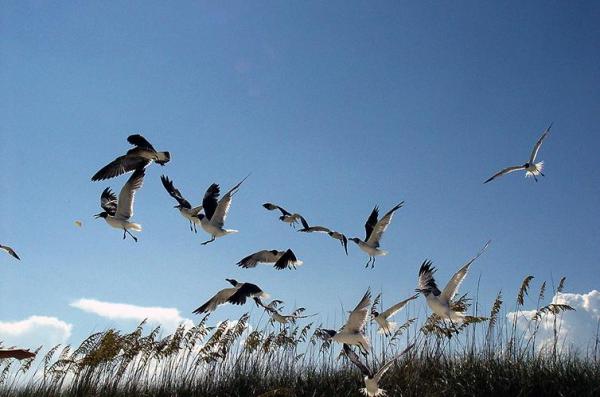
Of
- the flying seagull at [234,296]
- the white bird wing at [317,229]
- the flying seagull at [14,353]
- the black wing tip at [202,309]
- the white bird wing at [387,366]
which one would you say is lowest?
the flying seagull at [14,353]

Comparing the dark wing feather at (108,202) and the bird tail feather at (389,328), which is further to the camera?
the dark wing feather at (108,202)

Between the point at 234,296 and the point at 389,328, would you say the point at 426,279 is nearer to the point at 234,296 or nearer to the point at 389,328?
the point at 389,328

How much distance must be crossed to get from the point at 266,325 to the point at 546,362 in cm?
502

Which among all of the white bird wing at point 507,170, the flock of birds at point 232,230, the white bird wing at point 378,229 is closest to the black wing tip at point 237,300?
the flock of birds at point 232,230

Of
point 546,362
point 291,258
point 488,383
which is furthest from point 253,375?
point 546,362

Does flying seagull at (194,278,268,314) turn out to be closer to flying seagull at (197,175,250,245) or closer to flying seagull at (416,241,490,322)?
flying seagull at (197,175,250,245)

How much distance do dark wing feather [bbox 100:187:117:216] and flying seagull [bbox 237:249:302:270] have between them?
3170 millimetres

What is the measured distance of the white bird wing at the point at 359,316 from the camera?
28.5 ft

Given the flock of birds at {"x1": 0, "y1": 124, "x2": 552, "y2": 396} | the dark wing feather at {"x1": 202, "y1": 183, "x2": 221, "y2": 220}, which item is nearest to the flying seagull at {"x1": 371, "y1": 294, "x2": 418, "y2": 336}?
the flock of birds at {"x1": 0, "y1": 124, "x2": 552, "y2": 396}

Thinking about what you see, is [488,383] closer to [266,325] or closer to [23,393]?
[266,325]

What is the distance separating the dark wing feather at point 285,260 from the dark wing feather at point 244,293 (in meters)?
0.88

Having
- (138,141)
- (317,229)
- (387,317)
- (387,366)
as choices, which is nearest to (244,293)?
(317,229)

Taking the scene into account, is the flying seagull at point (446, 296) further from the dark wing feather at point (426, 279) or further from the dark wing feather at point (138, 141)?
the dark wing feather at point (138, 141)

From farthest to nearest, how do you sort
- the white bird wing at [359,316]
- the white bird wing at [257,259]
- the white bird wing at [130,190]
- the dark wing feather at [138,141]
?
the white bird wing at [130,190] → the white bird wing at [257,259] → the dark wing feather at [138,141] → the white bird wing at [359,316]
